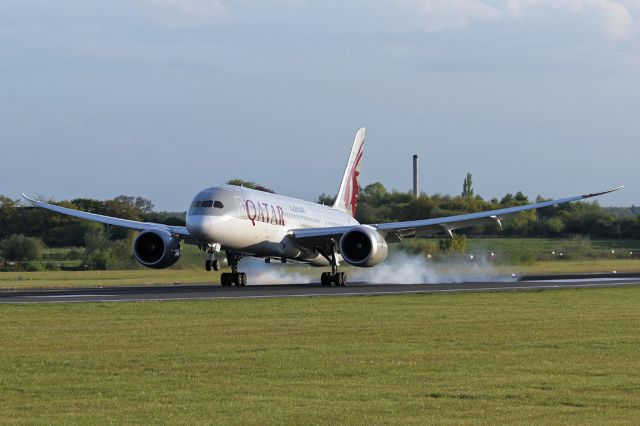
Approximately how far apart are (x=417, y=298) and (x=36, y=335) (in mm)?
15749

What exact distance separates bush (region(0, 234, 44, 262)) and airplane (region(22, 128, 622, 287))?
20695mm

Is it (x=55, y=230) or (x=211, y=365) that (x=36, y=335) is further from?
(x=55, y=230)

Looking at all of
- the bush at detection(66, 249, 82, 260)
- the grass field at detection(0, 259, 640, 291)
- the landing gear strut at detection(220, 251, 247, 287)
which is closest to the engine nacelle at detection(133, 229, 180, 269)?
the landing gear strut at detection(220, 251, 247, 287)

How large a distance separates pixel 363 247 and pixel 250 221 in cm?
528

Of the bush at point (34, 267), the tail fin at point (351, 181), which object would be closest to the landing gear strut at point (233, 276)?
the tail fin at point (351, 181)

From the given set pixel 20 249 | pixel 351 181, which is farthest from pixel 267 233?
pixel 20 249

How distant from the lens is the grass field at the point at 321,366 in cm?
1490

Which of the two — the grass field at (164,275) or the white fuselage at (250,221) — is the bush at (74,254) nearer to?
the grass field at (164,275)

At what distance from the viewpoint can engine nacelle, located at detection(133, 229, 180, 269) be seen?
51.6m

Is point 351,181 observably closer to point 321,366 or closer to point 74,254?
point 74,254

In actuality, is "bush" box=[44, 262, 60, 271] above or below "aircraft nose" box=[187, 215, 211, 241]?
below

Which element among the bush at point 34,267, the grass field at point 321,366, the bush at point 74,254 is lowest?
the grass field at point 321,366

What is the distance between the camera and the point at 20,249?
79.2 m

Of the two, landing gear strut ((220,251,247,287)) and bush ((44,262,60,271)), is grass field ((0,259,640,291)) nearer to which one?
landing gear strut ((220,251,247,287))
